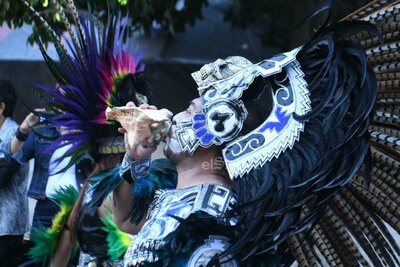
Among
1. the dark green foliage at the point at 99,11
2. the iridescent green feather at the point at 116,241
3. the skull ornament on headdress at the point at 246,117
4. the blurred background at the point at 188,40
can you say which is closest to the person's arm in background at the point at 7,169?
the dark green foliage at the point at 99,11

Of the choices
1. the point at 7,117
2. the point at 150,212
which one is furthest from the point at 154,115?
the point at 7,117

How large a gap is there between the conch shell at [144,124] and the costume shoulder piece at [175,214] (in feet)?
0.72

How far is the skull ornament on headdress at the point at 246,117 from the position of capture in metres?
3.36

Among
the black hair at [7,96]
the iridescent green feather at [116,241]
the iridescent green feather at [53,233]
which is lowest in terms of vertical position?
the iridescent green feather at [116,241]

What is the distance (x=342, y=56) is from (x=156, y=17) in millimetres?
5793

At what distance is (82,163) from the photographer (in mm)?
5172

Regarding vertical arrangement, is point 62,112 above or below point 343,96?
above

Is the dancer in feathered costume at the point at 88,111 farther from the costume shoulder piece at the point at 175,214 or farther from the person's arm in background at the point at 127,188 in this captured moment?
the costume shoulder piece at the point at 175,214

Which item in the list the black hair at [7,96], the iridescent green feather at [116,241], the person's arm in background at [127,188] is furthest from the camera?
the black hair at [7,96]

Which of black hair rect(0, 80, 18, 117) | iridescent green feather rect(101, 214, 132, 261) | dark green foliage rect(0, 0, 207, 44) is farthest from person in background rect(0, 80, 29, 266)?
iridescent green feather rect(101, 214, 132, 261)

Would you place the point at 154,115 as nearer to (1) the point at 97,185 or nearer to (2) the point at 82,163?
(1) the point at 97,185

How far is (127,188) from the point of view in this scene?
400 centimetres

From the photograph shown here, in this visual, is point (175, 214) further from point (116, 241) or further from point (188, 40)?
point (188, 40)

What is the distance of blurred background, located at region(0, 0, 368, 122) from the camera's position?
9.98 metres
